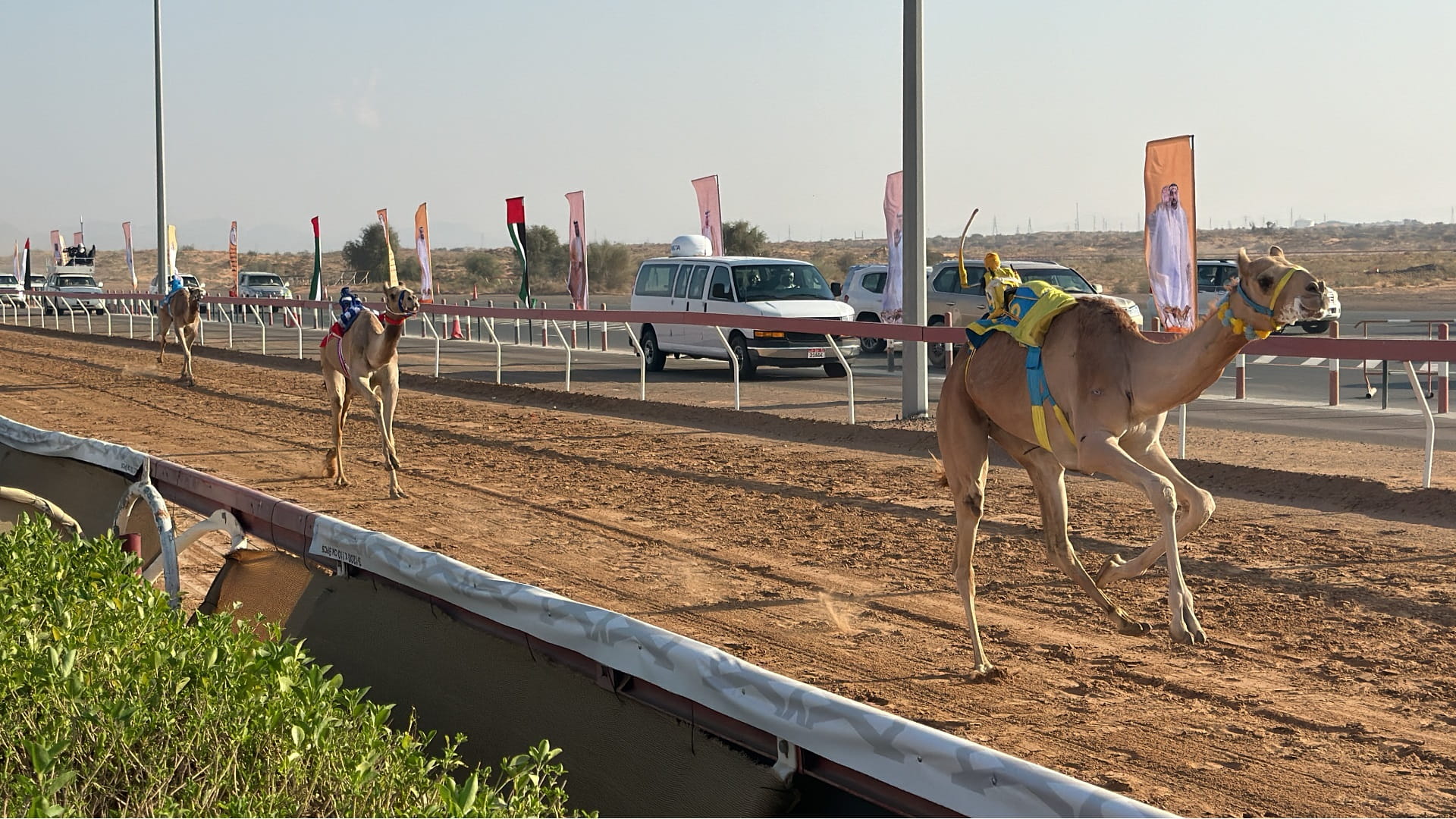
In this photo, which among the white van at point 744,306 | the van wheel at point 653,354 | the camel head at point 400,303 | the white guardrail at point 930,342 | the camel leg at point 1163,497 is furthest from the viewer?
the van wheel at point 653,354

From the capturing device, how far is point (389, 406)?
12.1 m

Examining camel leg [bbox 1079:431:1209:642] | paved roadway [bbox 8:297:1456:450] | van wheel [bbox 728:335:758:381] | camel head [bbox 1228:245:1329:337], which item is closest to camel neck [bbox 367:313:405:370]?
paved roadway [bbox 8:297:1456:450]

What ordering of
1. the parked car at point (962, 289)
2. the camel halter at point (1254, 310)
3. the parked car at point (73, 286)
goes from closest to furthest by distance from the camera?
the camel halter at point (1254, 310) → the parked car at point (962, 289) → the parked car at point (73, 286)

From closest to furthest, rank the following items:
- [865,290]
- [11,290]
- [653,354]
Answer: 1. [653,354]
2. [865,290]
3. [11,290]

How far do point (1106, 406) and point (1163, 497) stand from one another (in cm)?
58

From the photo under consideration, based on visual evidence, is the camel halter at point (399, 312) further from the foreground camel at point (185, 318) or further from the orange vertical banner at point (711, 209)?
the orange vertical banner at point (711, 209)

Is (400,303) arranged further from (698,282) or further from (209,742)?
(698,282)

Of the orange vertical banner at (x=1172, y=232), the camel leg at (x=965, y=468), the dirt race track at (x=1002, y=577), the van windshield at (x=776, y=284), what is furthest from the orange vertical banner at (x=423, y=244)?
the camel leg at (x=965, y=468)

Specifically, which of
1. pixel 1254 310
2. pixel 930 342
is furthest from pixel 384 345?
pixel 1254 310

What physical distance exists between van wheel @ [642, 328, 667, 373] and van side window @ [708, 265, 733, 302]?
1.51 metres

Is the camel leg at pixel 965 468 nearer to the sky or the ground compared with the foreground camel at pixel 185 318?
nearer to the ground

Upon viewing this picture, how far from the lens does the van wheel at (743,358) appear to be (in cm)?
2222

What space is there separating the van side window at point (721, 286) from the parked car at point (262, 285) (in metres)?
33.2

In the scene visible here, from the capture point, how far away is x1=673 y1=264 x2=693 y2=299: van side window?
24.0 m
